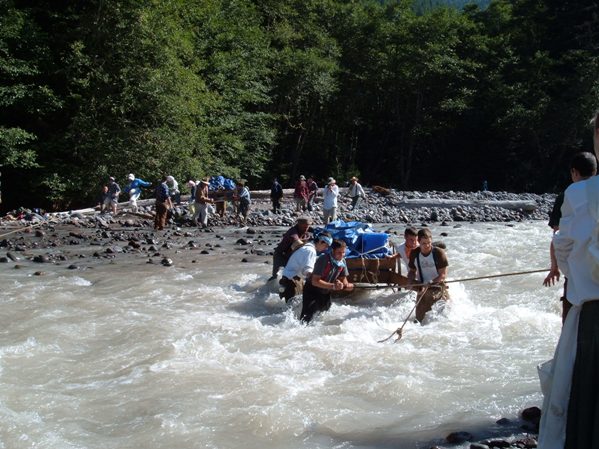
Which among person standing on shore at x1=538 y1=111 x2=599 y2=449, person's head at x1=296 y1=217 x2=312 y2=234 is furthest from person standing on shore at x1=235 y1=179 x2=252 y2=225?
person standing on shore at x1=538 y1=111 x2=599 y2=449

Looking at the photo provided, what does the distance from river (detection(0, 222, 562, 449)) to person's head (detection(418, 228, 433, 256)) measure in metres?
0.88

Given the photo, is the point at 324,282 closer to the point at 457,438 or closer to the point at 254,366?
the point at 254,366

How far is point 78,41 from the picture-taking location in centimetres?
2511

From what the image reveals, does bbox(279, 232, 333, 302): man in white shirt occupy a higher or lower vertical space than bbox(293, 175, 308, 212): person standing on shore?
lower

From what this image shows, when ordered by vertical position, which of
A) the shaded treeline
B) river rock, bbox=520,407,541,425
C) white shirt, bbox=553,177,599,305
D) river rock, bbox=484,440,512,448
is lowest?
river rock, bbox=484,440,512,448

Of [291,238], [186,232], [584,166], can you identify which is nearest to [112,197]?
[186,232]

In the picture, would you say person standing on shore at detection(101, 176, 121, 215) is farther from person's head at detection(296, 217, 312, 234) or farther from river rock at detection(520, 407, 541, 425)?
river rock at detection(520, 407, 541, 425)

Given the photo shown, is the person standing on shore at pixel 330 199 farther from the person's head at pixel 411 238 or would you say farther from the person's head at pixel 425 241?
the person's head at pixel 425 241

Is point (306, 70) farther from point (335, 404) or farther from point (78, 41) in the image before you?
point (335, 404)

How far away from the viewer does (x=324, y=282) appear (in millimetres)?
8211

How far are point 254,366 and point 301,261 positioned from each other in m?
2.42

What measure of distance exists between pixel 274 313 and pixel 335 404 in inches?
144

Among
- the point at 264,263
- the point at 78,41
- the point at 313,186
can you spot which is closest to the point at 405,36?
the point at 313,186

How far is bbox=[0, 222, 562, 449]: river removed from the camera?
5402 mm
